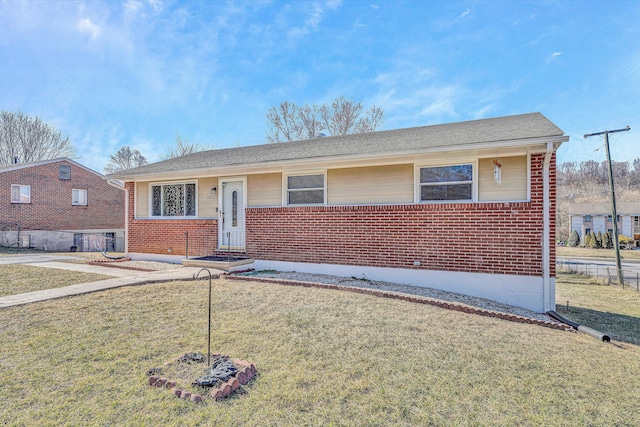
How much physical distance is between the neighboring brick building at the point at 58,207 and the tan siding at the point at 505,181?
18.1 m

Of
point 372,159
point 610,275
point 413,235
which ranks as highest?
point 372,159

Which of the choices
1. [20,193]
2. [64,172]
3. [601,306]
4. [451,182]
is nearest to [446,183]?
[451,182]

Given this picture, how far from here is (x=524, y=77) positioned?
15953 millimetres

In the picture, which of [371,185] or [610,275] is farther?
[610,275]

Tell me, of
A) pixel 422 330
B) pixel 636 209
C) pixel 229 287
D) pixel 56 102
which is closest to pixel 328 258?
pixel 229 287

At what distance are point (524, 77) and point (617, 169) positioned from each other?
53.0 m

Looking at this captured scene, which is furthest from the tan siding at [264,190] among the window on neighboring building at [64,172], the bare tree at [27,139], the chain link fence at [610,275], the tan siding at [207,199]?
the bare tree at [27,139]

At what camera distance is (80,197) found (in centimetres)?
2220

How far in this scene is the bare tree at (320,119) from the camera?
997 inches

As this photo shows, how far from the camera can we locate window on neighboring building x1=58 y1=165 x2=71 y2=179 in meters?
20.8

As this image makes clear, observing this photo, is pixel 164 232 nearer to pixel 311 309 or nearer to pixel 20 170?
Answer: pixel 311 309

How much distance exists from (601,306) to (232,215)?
10952 mm

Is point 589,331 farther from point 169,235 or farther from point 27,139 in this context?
point 27,139

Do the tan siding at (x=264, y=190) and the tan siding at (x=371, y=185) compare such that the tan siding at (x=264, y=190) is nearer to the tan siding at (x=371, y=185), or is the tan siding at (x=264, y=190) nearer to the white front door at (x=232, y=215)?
the white front door at (x=232, y=215)
